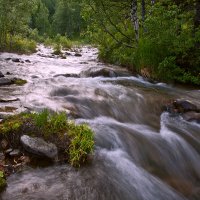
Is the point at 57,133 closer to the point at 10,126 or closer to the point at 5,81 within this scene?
the point at 10,126

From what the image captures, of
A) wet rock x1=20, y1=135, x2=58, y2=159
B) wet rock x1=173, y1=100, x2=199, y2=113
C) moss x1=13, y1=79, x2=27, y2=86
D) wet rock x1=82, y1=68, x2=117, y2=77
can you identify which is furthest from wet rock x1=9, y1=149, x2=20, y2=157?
wet rock x1=82, y1=68, x2=117, y2=77

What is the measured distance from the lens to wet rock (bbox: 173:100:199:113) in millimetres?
10930

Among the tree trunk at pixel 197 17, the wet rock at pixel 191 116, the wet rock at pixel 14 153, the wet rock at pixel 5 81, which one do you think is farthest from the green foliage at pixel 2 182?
the tree trunk at pixel 197 17

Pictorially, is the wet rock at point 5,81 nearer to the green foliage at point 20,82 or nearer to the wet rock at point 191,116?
the green foliage at point 20,82

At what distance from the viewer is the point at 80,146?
7.16 meters

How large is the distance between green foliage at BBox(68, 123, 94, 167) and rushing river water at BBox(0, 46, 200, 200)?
0.23 meters

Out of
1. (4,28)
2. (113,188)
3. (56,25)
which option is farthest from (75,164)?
(56,25)

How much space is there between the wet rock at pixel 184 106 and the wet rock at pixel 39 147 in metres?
5.24

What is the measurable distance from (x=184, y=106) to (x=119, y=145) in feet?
11.7

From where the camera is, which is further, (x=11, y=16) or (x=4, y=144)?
(x=11, y=16)

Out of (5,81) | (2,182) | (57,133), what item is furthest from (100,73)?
(2,182)

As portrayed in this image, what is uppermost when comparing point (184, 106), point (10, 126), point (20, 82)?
point (10, 126)

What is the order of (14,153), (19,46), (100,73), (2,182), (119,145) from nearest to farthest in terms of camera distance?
1. (2,182)
2. (14,153)
3. (119,145)
4. (100,73)
5. (19,46)

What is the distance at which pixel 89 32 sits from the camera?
21.3 meters
